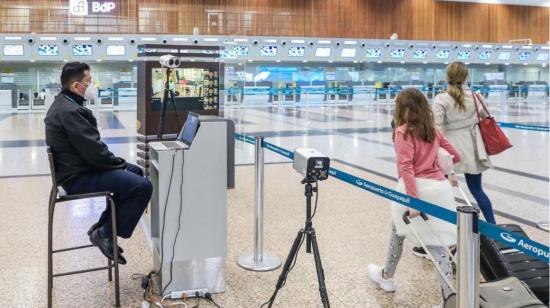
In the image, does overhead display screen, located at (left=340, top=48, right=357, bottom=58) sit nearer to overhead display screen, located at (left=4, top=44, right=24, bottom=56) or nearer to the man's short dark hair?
overhead display screen, located at (left=4, top=44, right=24, bottom=56)

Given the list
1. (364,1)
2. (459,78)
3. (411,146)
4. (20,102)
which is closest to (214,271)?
(411,146)

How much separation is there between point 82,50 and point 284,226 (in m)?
15.8

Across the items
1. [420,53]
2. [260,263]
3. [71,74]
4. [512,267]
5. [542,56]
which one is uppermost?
[542,56]

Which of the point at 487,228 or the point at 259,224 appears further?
the point at 259,224

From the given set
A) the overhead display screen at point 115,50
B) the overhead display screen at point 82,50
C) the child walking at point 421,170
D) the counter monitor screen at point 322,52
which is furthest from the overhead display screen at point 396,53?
the child walking at point 421,170

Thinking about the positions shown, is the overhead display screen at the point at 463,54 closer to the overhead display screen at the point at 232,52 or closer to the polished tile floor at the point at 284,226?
the polished tile floor at the point at 284,226

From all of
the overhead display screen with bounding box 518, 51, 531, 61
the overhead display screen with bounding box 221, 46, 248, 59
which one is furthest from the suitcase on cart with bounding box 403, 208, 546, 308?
the overhead display screen with bounding box 518, 51, 531, 61

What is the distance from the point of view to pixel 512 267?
2.90m

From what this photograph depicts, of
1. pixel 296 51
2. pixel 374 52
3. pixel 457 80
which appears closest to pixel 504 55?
pixel 374 52

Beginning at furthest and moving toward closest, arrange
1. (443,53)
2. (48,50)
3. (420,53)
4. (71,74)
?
(443,53) → (420,53) → (48,50) → (71,74)

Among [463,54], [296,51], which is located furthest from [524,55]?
[296,51]

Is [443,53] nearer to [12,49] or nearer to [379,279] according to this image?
[12,49]

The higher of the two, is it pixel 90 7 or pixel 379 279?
pixel 90 7

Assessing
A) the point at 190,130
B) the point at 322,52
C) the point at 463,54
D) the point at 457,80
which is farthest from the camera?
the point at 463,54
